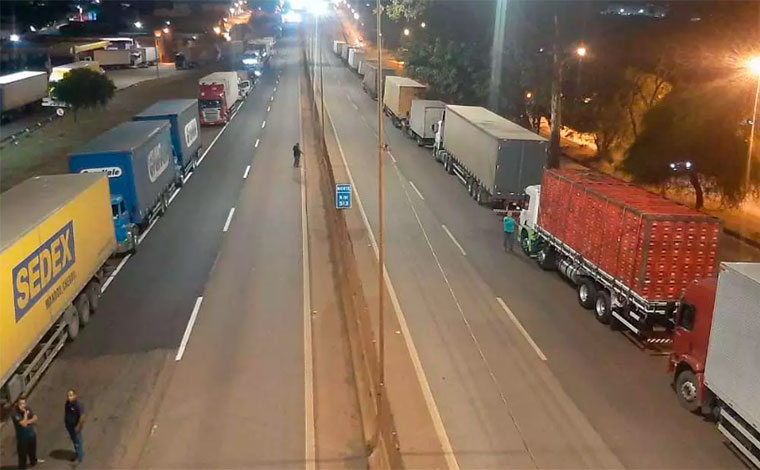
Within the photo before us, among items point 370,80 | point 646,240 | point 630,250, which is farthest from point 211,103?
point 646,240

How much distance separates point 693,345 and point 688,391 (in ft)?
3.11

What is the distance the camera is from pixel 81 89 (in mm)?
48781

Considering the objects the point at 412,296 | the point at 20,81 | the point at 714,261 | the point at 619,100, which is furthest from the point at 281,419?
the point at 20,81

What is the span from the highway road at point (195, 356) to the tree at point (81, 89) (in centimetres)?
2632

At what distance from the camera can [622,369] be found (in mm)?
15336

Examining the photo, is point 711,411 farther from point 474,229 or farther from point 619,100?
point 619,100

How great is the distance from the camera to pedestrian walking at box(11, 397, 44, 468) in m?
11.1

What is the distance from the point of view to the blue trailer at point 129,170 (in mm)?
21203

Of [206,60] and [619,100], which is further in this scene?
[206,60]

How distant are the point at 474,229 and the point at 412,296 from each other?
776cm

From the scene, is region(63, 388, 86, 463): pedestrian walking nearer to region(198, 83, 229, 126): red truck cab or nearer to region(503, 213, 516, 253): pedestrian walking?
region(503, 213, 516, 253): pedestrian walking

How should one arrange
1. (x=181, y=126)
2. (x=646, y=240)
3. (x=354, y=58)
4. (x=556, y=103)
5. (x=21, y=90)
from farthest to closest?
(x=354, y=58), (x=21, y=90), (x=556, y=103), (x=181, y=126), (x=646, y=240)

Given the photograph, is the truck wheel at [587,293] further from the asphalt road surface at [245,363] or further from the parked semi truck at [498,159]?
the parked semi truck at [498,159]

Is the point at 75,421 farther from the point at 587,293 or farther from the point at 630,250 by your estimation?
the point at 587,293
